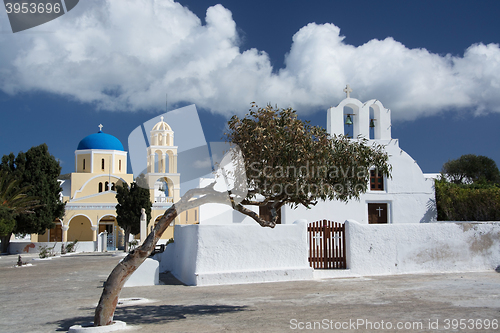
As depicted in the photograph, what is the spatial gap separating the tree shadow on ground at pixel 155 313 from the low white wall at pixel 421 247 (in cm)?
592

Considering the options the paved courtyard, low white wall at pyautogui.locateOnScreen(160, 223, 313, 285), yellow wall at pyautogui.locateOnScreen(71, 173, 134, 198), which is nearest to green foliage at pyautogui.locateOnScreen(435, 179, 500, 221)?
the paved courtyard

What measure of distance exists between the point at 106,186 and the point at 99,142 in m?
4.69

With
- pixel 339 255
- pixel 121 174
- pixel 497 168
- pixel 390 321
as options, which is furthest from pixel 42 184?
pixel 497 168

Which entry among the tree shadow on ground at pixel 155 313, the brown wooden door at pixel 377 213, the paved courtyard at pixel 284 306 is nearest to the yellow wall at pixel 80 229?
the paved courtyard at pixel 284 306

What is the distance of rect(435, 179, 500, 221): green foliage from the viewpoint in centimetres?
1800

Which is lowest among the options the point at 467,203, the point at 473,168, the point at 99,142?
the point at 467,203

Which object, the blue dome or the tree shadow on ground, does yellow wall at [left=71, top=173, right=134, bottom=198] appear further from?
the tree shadow on ground

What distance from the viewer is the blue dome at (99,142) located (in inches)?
1647

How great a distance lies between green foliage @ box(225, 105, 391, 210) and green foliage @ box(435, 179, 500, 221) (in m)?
13.1

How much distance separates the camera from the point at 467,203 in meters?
18.5

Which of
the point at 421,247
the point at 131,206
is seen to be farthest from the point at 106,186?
the point at 421,247

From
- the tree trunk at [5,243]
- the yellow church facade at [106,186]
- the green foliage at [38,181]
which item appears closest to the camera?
the green foliage at [38,181]

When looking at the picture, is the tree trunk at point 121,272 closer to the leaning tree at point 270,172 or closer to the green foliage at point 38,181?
the leaning tree at point 270,172

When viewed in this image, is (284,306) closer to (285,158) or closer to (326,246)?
(285,158)
